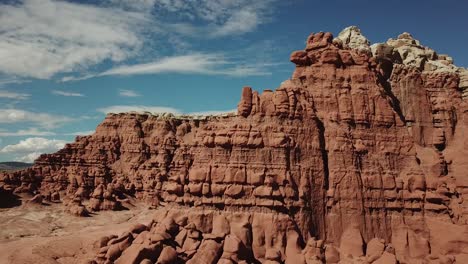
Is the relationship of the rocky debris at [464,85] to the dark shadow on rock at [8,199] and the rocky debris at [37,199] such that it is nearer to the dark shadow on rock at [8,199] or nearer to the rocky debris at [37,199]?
the rocky debris at [37,199]

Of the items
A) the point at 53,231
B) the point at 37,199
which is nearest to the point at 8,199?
the point at 37,199

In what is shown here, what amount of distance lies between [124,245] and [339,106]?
23614mm

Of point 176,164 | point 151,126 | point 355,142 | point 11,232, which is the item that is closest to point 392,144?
point 355,142

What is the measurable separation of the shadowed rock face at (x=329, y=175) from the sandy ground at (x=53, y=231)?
35.5 feet

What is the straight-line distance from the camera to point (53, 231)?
59312 mm

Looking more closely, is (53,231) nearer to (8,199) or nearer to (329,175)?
(8,199)

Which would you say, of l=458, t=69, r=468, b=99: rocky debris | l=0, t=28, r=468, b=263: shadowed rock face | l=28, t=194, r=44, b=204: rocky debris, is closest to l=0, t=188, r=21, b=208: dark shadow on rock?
l=28, t=194, r=44, b=204: rocky debris

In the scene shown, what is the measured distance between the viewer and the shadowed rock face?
1394 inches

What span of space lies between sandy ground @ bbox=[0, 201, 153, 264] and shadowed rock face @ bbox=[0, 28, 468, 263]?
35.5 feet

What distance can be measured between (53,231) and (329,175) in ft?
132

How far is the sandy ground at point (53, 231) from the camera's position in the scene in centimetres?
4366

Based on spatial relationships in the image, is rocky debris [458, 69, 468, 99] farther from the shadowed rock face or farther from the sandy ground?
the sandy ground

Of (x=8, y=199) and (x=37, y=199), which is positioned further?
(x=37, y=199)

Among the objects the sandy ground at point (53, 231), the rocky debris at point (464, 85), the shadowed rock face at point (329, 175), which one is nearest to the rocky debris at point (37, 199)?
the sandy ground at point (53, 231)
